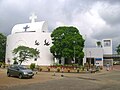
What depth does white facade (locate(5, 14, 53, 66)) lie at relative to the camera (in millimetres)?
80688

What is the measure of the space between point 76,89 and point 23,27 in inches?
2720

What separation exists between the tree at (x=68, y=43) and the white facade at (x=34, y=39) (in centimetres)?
675

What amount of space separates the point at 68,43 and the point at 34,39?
16.4 meters

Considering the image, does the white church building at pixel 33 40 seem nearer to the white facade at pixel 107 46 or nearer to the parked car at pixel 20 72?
the white facade at pixel 107 46

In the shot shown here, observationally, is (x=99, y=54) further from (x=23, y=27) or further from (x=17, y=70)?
(x=17, y=70)

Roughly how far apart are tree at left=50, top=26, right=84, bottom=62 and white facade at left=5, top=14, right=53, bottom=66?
6.75 metres

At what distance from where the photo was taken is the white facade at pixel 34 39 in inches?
3177

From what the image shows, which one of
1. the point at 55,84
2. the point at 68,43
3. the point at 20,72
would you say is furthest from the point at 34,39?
the point at 55,84

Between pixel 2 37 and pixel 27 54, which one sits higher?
pixel 2 37

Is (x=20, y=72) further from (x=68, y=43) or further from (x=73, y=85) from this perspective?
(x=68, y=43)

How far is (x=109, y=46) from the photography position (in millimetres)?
103625

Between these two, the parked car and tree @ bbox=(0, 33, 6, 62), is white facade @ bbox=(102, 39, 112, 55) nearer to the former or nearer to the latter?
tree @ bbox=(0, 33, 6, 62)

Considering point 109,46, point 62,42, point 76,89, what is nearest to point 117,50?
point 109,46

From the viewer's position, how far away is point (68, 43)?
68750 mm
